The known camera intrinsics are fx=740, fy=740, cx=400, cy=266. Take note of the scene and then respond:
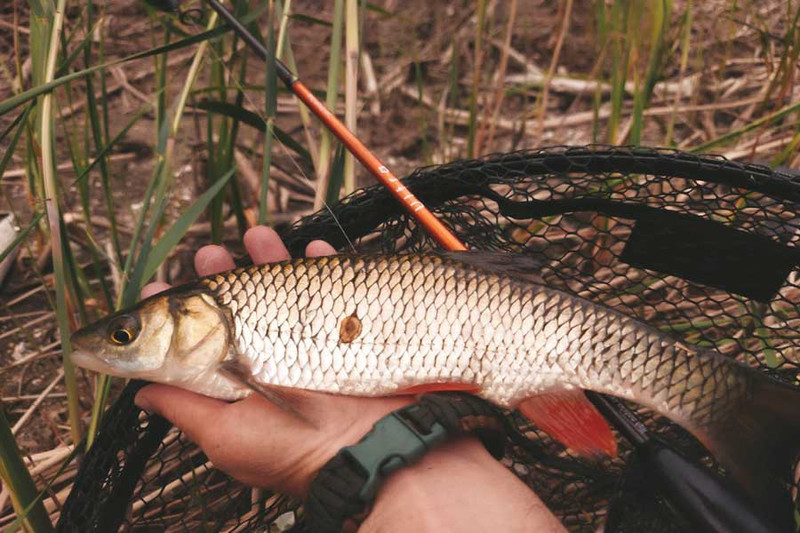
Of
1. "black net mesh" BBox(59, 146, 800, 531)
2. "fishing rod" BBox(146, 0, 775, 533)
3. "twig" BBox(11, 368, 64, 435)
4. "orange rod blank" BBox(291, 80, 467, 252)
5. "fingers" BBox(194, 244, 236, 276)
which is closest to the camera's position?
"fishing rod" BBox(146, 0, 775, 533)

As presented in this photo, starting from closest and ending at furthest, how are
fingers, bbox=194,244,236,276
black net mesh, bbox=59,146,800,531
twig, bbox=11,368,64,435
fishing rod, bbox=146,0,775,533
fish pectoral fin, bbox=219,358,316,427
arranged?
1. fishing rod, bbox=146,0,775,533
2. fish pectoral fin, bbox=219,358,316,427
3. black net mesh, bbox=59,146,800,531
4. fingers, bbox=194,244,236,276
5. twig, bbox=11,368,64,435

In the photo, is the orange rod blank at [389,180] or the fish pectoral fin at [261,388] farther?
the orange rod blank at [389,180]

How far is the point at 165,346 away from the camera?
140 centimetres

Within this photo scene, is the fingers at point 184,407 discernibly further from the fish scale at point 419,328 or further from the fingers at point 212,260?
the fingers at point 212,260

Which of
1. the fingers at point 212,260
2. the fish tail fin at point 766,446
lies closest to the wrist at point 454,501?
the fish tail fin at point 766,446

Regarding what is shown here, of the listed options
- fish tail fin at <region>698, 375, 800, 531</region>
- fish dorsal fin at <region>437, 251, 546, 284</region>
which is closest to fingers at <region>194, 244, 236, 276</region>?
fish dorsal fin at <region>437, 251, 546, 284</region>

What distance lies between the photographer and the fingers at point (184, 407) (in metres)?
1.37

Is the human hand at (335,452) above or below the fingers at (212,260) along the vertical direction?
below

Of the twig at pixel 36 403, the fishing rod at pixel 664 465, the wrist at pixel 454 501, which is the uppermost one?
the fishing rod at pixel 664 465

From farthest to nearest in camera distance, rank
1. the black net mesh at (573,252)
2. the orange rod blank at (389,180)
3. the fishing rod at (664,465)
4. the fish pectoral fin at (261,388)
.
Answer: the orange rod blank at (389,180)
the black net mesh at (573,252)
the fish pectoral fin at (261,388)
the fishing rod at (664,465)

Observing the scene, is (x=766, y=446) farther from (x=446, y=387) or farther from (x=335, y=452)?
(x=335, y=452)

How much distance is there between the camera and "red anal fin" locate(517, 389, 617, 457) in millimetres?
1386

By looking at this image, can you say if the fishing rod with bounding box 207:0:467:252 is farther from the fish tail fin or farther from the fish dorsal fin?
the fish tail fin

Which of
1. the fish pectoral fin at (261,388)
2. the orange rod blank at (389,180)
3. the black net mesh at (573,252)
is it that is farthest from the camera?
the orange rod blank at (389,180)
